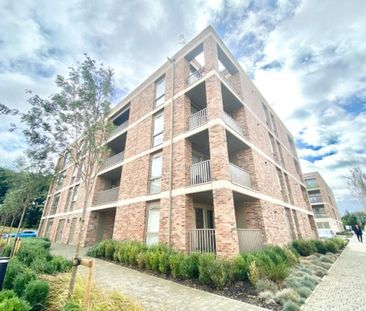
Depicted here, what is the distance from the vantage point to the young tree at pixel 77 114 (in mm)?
5086

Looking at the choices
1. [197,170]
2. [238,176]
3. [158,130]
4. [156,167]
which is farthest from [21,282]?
[158,130]

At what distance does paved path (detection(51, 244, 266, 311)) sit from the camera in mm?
4551

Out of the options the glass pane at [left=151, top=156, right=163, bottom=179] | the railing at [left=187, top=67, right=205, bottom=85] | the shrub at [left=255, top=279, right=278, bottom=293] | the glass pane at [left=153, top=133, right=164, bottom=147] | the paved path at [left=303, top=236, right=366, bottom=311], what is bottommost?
the paved path at [left=303, top=236, right=366, bottom=311]

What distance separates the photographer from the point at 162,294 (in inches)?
208

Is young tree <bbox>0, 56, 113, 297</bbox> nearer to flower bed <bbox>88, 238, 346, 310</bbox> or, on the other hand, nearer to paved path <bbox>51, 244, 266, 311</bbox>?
paved path <bbox>51, 244, 266, 311</bbox>

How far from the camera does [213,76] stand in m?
10.4

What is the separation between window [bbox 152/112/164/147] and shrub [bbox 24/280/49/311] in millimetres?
8923

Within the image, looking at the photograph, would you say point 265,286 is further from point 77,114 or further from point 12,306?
point 77,114

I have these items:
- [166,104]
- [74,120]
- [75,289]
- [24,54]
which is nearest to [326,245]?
[166,104]

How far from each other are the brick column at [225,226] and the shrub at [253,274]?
3.03ft

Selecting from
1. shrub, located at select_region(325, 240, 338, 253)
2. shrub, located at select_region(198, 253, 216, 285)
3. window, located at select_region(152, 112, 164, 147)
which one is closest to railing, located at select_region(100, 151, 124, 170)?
window, located at select_region(152, 112, 164, 147)

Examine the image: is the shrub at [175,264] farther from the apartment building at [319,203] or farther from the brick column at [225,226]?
the apartment building at [319,203]

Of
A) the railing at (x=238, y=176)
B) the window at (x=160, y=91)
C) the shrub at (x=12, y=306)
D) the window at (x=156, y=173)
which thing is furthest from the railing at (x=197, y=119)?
the shrub at (x=12, y=306)

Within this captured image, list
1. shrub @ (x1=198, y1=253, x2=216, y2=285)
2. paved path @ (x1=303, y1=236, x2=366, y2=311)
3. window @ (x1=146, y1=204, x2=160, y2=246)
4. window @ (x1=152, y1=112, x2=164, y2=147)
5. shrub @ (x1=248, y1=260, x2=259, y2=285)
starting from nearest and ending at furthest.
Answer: paved path @ (x1=303, y1=236, x2=366, y2=311) < shrub @ (x1=248, y1=260, x2=259, y2=285) < shrub @ (x1=198, y1=253, x2=216, y2=285) < window @ (x1=146, y1=204, x2=160, y2=246) < window @ (x1=152, y1=112, x2=164, y2=147)
